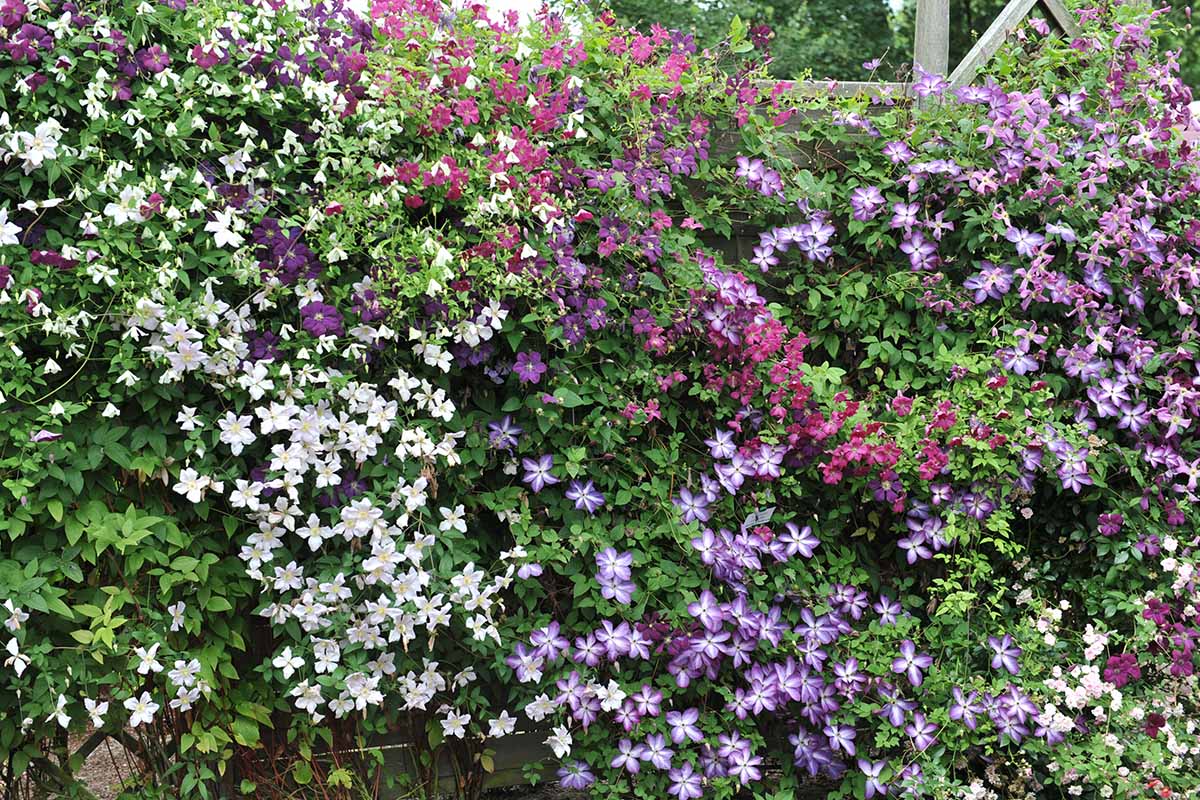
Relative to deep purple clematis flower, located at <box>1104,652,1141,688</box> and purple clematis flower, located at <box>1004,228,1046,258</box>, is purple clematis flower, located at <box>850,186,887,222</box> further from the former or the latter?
deep purple clematis flower, located at <box>1104,652,1141,688</box>

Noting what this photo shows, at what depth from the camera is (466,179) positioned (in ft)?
8.61

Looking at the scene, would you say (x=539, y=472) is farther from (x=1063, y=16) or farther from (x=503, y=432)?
(x=1063, y=16)

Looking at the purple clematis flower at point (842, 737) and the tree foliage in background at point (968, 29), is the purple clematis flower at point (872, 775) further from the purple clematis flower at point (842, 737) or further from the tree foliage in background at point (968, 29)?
the tree foliage in background at point (968, 29)

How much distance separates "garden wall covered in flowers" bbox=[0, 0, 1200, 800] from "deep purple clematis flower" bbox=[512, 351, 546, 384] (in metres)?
0.06

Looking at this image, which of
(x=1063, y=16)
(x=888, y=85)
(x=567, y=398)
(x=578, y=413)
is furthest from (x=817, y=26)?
(x=567, y=398)

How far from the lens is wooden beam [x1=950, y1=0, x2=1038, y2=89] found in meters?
3.45

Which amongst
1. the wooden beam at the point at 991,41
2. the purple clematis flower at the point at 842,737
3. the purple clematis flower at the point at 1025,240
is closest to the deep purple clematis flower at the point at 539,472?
the purple clematis flower at the point at 842,737

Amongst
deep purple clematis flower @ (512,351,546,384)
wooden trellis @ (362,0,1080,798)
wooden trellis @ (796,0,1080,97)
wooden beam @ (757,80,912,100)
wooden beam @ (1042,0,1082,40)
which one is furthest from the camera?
wooden beam @ (1042,0,1082,40)

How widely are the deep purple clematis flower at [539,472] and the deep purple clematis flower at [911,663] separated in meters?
0.96

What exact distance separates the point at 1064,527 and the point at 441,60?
6.77 ft

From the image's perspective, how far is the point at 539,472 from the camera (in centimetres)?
271

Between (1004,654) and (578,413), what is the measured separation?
1.22 meters

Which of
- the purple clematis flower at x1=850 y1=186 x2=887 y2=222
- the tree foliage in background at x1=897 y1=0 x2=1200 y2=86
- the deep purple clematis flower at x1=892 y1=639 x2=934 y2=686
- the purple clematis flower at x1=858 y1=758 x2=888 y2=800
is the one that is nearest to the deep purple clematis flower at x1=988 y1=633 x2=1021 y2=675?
the deep purple clematis flower at x1=892 y1=639 x2=934 y2=686

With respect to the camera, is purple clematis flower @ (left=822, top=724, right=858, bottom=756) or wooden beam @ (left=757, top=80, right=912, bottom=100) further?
wooden beam @ (left=757, top=80, right=912, bottom=100)
